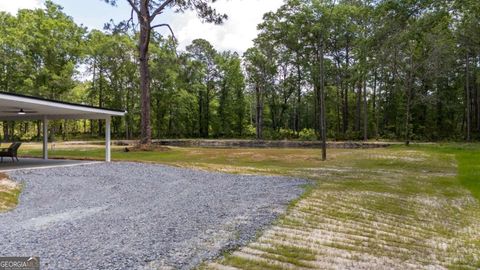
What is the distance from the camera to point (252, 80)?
37.9m

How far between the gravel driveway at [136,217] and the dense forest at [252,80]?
2063 centimetres

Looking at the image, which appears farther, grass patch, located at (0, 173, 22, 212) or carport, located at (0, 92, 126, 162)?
carport, located at (0, 92, 126, 162)

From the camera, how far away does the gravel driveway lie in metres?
3.56

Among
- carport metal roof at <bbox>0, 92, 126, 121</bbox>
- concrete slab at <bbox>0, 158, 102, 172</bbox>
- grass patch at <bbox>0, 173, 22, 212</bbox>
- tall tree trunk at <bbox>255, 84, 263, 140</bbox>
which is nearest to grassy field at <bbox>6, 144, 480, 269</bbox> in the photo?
grass patch at <bbox>0, 173, 22, 212</bbox>

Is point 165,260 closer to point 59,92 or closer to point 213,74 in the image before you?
point 59,92

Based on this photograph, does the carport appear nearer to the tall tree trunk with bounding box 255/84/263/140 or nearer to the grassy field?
the grassy field

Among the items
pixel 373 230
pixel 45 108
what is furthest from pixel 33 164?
pixel 373 230

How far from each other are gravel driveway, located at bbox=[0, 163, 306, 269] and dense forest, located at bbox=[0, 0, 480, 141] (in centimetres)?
2063

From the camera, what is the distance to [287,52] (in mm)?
36250

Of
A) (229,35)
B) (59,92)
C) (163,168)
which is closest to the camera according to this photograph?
(163,168)

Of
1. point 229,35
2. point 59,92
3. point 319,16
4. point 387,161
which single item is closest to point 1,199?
point 387,161

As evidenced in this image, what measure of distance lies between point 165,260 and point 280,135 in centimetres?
3286

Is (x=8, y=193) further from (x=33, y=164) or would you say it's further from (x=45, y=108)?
(x=33, y=164)

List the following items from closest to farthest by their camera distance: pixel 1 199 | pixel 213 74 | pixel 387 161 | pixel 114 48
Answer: pixel 1 199, pixel 387 161, pixel 114 48, pixel 213 74
